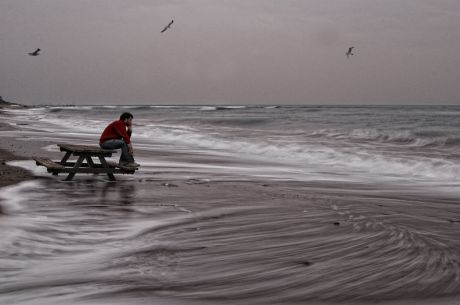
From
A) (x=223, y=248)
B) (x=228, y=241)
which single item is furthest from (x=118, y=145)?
(x=223, y=248)

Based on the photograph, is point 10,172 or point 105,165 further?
point 10,172

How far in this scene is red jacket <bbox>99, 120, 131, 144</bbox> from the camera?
11.8 metres

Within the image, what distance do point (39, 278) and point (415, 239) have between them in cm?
409

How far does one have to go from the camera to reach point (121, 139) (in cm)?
1225

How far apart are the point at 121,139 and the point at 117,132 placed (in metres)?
0.32

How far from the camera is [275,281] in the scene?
15.8 feet

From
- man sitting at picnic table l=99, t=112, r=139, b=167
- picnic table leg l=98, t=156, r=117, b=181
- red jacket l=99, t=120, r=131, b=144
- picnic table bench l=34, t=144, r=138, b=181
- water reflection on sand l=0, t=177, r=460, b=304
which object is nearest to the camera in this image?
water reflection on sand l=0, t=177, r=460, b=304

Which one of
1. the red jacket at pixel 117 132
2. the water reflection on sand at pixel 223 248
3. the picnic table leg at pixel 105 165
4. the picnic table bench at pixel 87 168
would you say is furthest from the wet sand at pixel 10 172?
the red jacket at pixel 117 132

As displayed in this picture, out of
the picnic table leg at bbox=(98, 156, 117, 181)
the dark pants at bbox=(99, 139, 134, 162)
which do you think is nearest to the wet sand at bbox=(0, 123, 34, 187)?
the picnic table leg at bbox=(98, 156, 117, 181)

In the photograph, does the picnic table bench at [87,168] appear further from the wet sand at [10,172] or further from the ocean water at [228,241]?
the wet sand at [10,172]

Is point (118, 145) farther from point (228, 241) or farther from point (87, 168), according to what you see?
point (228, 241)

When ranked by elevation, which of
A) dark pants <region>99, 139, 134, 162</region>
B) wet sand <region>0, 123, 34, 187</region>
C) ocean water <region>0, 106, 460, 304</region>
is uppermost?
dark pants <region>99, 139, 134, 162</region>

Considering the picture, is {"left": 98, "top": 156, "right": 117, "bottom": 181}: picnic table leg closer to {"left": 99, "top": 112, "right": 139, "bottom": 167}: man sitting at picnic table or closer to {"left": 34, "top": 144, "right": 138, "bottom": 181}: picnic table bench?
{"left": 34, "top": 144, "right": 138, "bottom": 181}: picnic table bench

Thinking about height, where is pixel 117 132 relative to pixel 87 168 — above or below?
above
